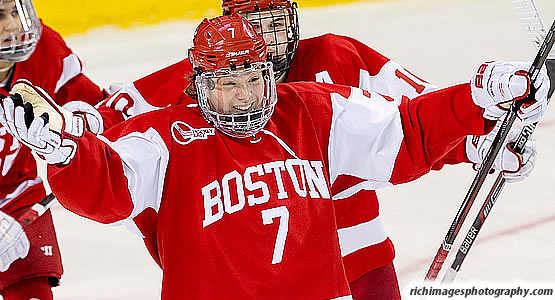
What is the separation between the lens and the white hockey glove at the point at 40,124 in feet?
5.69

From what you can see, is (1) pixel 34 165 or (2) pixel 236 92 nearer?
(2) pixel 236 92

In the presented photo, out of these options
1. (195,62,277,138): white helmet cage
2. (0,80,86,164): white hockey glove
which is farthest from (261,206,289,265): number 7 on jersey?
(0,80,86,164): white hockey glove

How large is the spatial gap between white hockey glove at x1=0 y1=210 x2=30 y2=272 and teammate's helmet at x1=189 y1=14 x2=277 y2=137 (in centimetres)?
104

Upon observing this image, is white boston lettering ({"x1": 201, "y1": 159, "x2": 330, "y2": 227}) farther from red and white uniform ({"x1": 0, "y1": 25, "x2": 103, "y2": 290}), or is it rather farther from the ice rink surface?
the ice rink surface

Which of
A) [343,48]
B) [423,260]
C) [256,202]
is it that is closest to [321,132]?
[256,202]

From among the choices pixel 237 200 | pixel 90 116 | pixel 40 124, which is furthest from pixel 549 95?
pixel 90 116

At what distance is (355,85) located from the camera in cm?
266

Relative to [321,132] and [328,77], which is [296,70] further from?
[321,132]

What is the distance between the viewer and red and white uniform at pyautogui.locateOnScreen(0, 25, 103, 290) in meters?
2.87

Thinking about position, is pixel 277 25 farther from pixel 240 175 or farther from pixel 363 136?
pixel 240 175

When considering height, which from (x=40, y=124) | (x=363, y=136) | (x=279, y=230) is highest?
(x=40, y=124)

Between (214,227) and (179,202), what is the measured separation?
0.09 meters

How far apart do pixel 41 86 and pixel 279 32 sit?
2.66 feet

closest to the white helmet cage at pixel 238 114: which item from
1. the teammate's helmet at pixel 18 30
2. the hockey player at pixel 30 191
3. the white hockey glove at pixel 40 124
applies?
the white hockey glove at pixel 40 124
